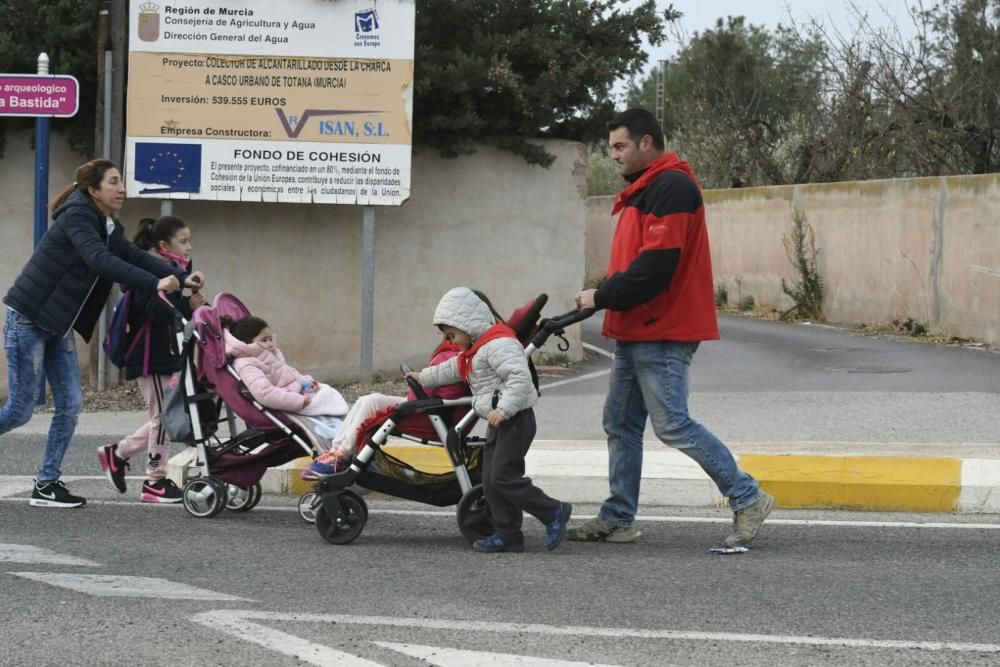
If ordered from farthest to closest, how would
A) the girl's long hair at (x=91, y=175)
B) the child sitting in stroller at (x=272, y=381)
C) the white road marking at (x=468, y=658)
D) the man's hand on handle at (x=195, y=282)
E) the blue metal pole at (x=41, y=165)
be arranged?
the blue metal pole at (x=41, y=165)
the girl's long hair at (x=91, y=175)
the man's hand on handle at (x=195, y=282)
the child sitting in stroller at (x=272, y=381)
the white road marking at (x=468, y=658)

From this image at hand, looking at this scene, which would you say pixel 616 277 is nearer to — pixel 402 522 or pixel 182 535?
pixel 402 522

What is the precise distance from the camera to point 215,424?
802cm

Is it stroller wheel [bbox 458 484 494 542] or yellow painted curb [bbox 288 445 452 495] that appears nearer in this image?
stroller wheel [bbox 458 484 494 542]

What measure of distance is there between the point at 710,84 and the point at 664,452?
29.0 m

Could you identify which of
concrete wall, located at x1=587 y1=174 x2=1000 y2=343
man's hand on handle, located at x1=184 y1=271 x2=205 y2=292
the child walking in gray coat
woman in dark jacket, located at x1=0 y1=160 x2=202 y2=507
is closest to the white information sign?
woman in dark jacket, located at x1=0 y1=160 x2=202 y2=507

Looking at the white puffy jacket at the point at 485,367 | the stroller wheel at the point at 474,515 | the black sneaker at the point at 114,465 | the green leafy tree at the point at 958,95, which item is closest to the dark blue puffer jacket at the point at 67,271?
the black sneaker at the point at 114,465

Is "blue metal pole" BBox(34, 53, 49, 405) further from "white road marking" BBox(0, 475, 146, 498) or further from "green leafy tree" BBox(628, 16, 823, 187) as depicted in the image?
"green leafy tree" BBox(628, 16, 823, 187)

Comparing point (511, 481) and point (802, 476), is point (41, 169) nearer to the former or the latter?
point (802, 476)

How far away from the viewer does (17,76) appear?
12.9 m

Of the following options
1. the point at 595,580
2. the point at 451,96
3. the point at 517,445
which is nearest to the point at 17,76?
the point at 451,96

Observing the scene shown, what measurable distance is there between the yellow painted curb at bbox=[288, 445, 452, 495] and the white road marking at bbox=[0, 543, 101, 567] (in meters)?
1.99

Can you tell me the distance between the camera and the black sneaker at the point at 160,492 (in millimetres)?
8367

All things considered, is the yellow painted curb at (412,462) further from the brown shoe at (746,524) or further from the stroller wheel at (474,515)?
the brown shoe at (746,524)

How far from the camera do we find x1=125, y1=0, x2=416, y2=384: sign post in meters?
13.9
